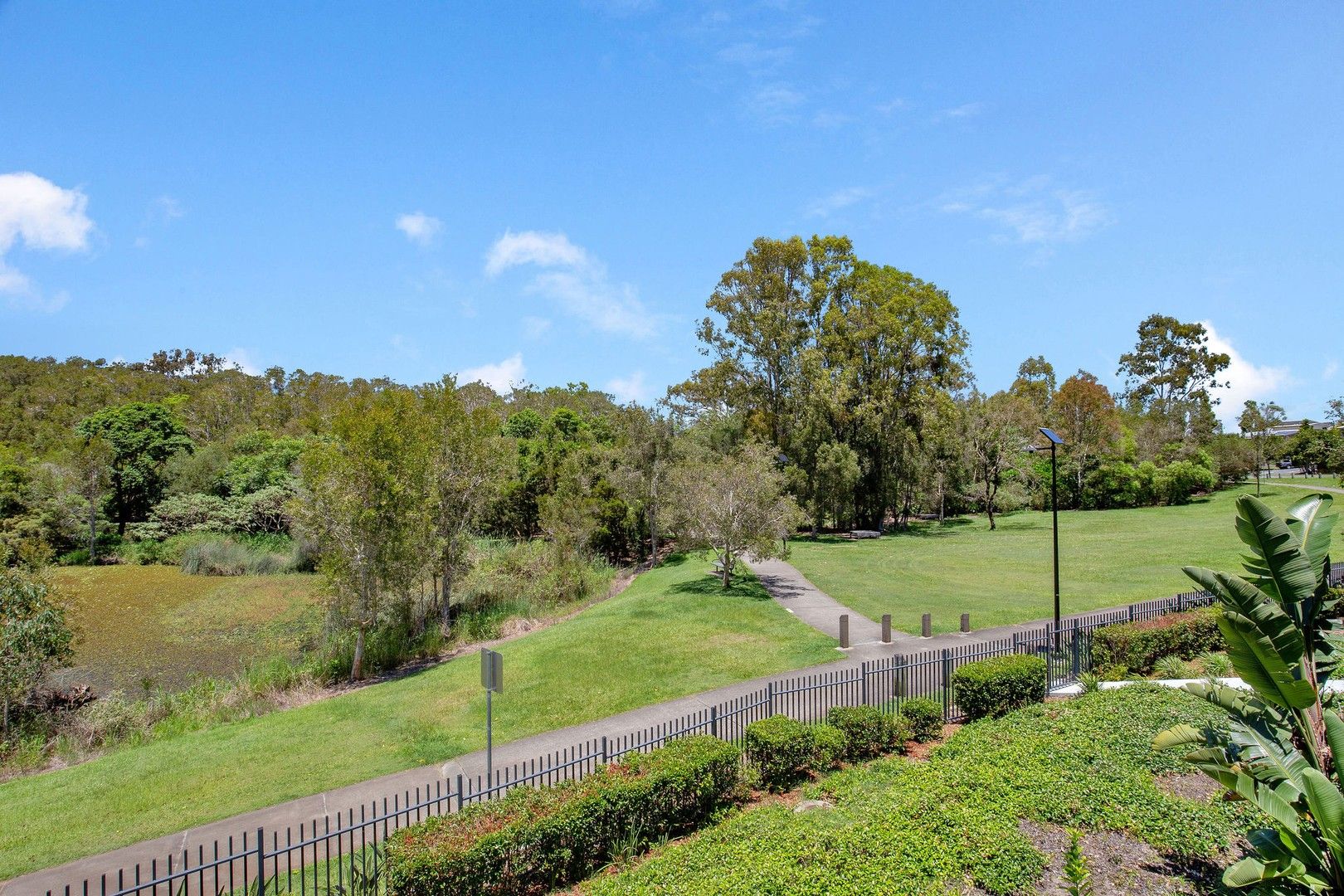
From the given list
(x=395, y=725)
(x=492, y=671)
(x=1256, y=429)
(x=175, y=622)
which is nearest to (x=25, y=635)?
(x=395, y=725)

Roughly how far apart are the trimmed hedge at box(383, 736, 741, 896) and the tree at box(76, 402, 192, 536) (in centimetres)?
5285

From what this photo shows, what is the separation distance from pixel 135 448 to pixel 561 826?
2278 inches

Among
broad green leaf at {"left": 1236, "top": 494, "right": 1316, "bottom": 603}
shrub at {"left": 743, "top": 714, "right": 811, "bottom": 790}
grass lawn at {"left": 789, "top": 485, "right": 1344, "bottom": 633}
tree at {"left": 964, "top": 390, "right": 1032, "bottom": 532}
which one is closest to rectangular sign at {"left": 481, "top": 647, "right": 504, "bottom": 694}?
shrub at {"left": 743, "top": 714, "right": 811, "bottom": 790}

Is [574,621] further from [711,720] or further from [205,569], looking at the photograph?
[205,569]

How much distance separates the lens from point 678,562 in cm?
3381

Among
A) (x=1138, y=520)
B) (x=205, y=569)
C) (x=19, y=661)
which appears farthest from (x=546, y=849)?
(x=1138, y=520)

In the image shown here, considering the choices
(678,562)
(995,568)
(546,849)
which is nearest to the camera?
(546,849)

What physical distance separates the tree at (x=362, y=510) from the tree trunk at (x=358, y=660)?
0.07 ft

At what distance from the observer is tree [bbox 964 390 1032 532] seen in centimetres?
4684

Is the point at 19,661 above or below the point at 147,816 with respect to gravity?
above

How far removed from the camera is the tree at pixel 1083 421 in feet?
183

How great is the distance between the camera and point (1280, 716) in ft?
24.7

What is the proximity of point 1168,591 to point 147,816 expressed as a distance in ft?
97.4

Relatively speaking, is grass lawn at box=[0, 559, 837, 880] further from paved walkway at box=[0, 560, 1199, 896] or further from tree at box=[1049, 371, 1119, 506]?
tree at box=[1049, 371, 1119, 506]
